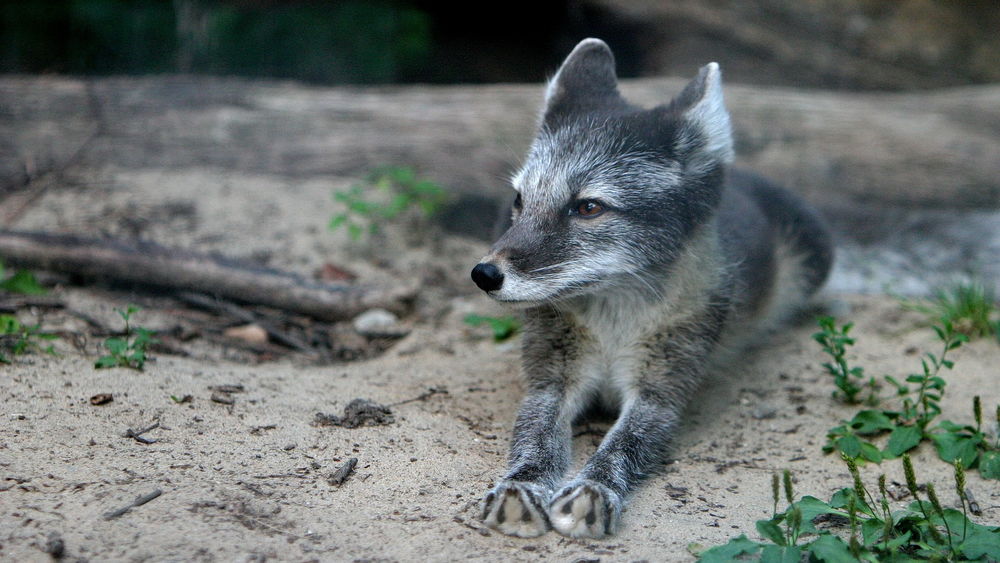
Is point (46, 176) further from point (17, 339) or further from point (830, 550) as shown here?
point (830, 550)

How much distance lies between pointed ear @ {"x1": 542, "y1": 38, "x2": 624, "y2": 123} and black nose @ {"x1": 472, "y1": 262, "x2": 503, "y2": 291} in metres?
1.28

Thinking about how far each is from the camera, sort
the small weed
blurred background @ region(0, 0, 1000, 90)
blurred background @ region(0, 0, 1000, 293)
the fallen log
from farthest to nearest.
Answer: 1. blurred background @ region(0, 0, 1000, 90)
2. blurred background @ region(0, 0, 1000, 293)
3. the fallen log
4. the small weed

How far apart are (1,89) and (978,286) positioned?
24.1ft

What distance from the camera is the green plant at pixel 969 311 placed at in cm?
495

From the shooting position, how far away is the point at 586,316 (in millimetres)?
4062

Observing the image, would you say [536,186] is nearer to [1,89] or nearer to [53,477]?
[53,477]

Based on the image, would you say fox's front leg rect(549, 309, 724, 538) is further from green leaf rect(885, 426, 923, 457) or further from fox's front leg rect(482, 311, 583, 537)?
green leaf rect(885, 426, 923, 457)

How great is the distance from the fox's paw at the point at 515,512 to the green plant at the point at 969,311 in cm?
293

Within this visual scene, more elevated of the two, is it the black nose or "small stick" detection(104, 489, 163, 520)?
the black nose

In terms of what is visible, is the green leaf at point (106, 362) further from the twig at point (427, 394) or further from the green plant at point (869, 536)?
the green plant at point (869, 536)

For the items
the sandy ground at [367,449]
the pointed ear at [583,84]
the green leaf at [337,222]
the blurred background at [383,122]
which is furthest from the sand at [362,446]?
the pointed ear at [583,84]

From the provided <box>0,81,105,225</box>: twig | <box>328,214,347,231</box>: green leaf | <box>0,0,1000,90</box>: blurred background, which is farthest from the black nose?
<box>0,0,1000,90</box>: blurred background

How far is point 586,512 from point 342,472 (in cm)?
96

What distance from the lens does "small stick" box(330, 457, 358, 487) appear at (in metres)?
3.28
